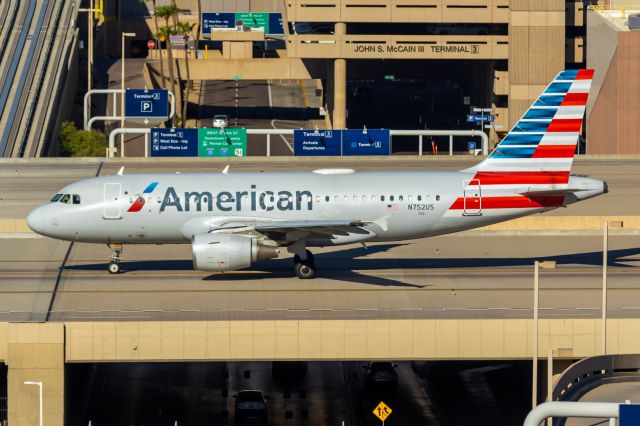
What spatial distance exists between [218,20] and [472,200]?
13633cm

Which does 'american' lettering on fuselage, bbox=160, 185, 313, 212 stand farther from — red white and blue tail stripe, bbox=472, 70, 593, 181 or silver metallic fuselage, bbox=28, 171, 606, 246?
red white and blue tail stripe, bbox=472, 70, 593, 181

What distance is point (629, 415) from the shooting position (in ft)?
61.1

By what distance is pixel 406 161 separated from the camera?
93.6 meters

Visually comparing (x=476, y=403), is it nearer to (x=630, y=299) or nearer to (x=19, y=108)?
(x=630, y=299)

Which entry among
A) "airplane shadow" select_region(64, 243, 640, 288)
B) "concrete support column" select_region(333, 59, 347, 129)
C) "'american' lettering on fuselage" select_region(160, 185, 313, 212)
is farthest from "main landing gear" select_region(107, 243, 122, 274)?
"concrete support column" select_region(333, 59, 347, 129)

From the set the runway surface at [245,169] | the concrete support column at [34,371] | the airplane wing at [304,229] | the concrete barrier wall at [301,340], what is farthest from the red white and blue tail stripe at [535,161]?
the runway surface at [245,169]

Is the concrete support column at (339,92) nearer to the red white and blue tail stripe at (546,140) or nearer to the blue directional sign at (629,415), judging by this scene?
the red white and blue tail stripe at (546,140)

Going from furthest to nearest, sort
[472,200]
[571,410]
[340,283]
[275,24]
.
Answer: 1. [275,24]
2. [340,283]
3. [472,200]
4. [571,410]

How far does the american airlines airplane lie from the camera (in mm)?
57125

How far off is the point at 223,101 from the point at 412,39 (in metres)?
30.6

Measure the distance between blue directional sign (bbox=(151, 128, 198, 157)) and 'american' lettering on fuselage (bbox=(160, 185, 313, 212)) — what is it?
37.8 m

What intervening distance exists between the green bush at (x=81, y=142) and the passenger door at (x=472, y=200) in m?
68.9

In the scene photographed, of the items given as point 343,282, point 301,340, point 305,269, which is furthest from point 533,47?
point 301,340

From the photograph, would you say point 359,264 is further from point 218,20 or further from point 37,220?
point 218,20
